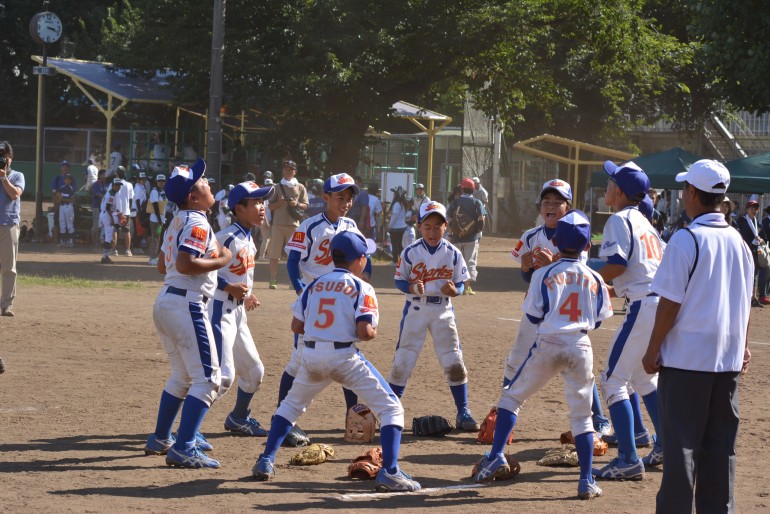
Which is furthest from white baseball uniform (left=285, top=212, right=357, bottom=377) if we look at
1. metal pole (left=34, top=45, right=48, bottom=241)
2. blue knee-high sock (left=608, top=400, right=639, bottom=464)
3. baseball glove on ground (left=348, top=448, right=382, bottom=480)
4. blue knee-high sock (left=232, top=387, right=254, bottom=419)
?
metal pole (left=34, top=45, right=48, bottom=241)

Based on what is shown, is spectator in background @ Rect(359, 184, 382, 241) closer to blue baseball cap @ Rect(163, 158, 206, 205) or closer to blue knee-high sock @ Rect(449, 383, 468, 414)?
blue knee-high sock @ Rect(449, 383, 468, 414)

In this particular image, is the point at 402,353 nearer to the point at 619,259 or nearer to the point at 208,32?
the point at 619,259

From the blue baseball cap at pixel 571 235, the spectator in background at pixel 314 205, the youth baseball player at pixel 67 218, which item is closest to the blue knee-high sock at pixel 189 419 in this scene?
the blue baseball cap at pixel 571 235

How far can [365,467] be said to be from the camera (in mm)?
6887

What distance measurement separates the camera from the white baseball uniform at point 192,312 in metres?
6.96

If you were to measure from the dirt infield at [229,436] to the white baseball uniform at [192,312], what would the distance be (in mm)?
655

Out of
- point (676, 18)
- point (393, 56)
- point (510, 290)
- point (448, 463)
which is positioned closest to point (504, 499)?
point (448, 463)

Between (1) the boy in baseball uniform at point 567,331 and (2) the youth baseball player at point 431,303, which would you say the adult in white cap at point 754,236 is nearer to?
(2) the youth baseball player at point 431,303

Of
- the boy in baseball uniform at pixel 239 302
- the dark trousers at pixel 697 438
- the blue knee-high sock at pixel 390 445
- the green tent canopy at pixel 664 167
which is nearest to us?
the dark trousers at pixel 697 438

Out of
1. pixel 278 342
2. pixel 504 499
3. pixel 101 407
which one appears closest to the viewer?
pixel 504 499

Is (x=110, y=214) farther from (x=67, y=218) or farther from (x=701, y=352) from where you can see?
(x=701, y=352)

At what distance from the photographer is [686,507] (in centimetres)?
526

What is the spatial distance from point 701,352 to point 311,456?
10.1 ft

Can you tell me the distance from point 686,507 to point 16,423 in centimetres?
539
